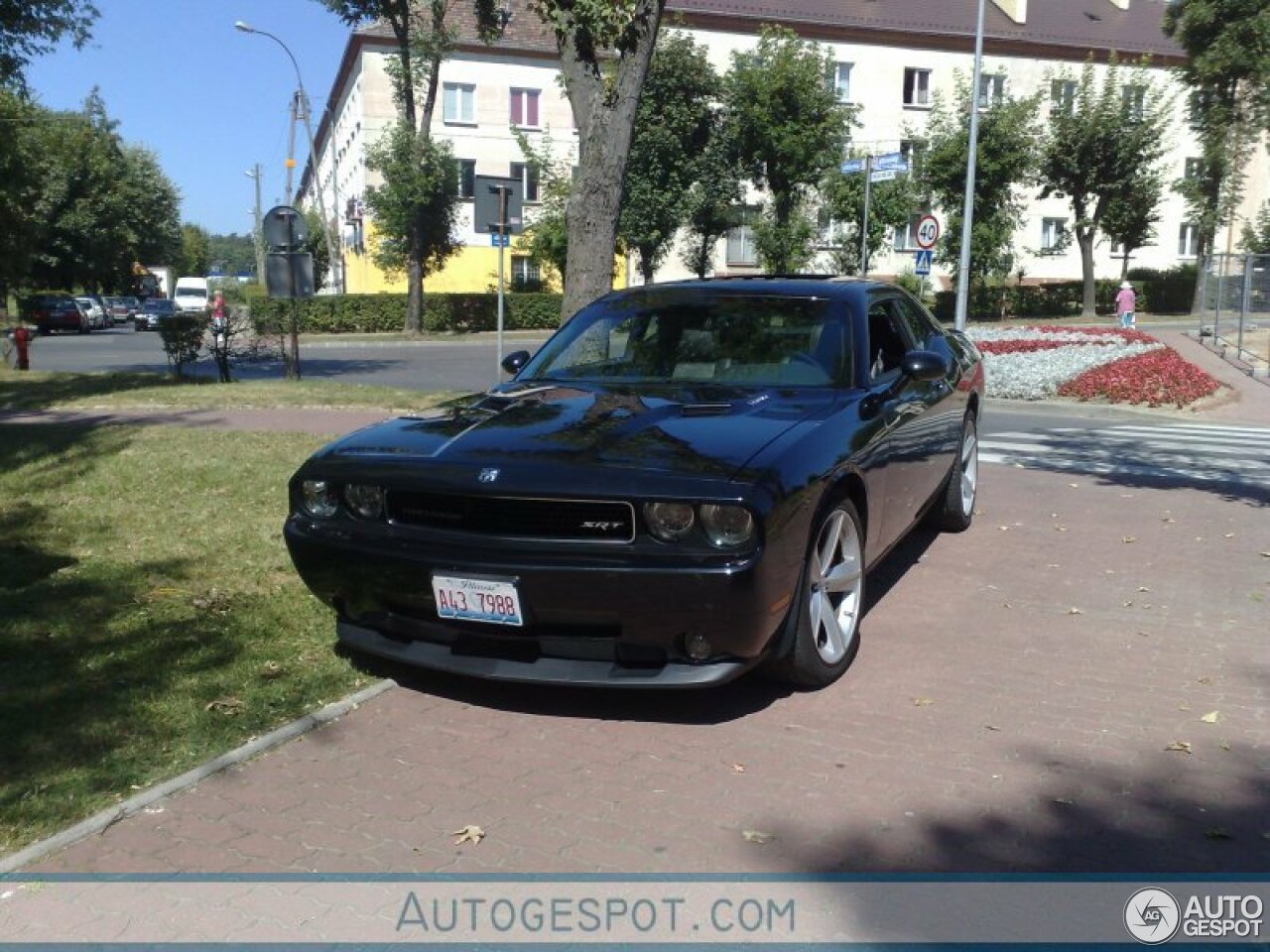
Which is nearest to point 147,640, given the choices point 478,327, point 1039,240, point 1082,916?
point 1082,916

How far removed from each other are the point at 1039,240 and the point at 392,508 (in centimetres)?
5304

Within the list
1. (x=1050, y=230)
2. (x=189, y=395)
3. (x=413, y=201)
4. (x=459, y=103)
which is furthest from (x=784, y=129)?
(x=189, y=395)

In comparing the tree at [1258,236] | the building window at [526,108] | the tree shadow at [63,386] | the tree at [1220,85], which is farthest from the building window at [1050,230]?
the tree shadow at [63,386]

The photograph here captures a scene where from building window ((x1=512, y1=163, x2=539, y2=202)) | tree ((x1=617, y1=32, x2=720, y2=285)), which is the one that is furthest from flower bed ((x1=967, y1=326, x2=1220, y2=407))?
building window ((x1=512, y1=163, x2=539, y2=202))

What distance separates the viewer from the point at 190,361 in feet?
61.2

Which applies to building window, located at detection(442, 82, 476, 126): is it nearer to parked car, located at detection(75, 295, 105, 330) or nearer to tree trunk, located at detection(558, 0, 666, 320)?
parked car, located at detection(75, 295, 105, 330)

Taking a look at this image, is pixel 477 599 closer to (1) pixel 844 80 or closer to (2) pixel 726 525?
(2) pixel 726 525

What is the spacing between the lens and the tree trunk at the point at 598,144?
10523 mm

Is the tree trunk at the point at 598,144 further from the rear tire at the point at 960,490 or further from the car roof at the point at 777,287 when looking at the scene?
the car roof at the point at 777,287

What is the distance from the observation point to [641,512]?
3.90 m

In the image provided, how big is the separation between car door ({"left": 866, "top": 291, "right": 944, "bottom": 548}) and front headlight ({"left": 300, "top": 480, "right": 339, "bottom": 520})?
92.5 inches

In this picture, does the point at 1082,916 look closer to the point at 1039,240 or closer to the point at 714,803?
the point at 714,803

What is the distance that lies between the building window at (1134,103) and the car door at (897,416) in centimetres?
3661

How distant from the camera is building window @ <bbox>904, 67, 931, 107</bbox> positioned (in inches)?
1960
